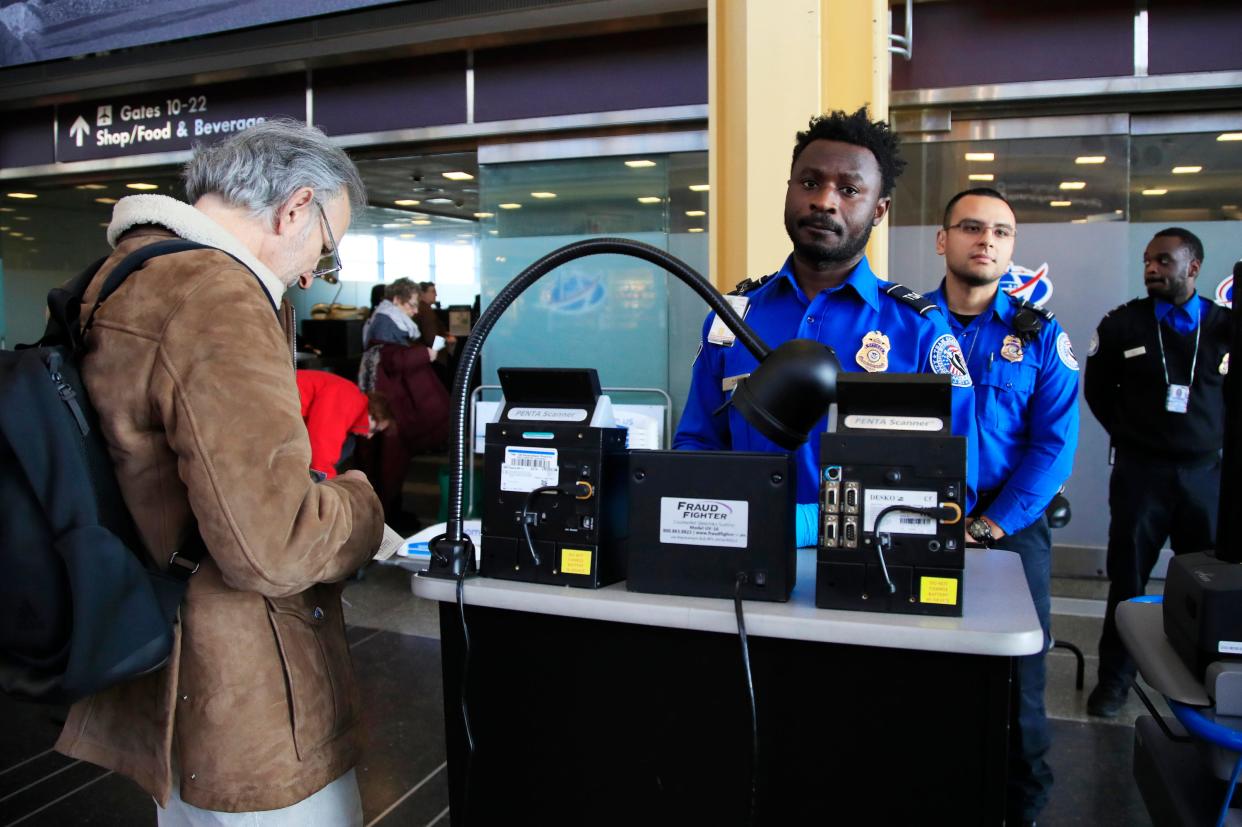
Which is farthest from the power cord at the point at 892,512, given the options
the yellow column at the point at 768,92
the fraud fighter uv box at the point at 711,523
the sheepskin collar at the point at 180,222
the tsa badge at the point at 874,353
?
the yellow column at the point at 768,92

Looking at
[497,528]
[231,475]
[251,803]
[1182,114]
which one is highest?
[1182,114]

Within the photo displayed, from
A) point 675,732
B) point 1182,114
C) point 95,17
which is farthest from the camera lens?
point 1182,114

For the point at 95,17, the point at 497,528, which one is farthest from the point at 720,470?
the point at 95,17

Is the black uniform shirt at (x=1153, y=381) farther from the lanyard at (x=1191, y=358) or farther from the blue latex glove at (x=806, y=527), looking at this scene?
the blue latex glove at (x=806, y=527)

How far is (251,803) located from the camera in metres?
1.45

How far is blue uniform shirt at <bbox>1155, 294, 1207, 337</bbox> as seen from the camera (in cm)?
387

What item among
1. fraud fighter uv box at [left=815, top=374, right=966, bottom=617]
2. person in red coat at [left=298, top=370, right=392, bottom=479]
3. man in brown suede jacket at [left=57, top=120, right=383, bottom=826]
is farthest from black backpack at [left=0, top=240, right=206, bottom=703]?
person in red coat at [left=298, top=370, right=392, bottom=479]

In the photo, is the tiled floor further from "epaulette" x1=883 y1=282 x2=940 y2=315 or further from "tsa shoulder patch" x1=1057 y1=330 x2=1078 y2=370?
"epaulette" x1=883 y1=282 x2=940 y2=315

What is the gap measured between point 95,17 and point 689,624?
4.36 m

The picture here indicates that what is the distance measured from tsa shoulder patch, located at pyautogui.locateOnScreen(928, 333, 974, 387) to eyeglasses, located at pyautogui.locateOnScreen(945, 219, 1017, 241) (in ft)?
3.99

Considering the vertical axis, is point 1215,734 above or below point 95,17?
below

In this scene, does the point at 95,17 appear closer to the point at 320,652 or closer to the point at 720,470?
the point at 320,652

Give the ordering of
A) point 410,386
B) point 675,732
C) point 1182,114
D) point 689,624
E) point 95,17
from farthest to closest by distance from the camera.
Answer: point 410,386 → point 1182,114 → point 95,17 → point 675,732 → point 689,624

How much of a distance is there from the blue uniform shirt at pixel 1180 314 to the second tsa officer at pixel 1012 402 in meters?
1.32
